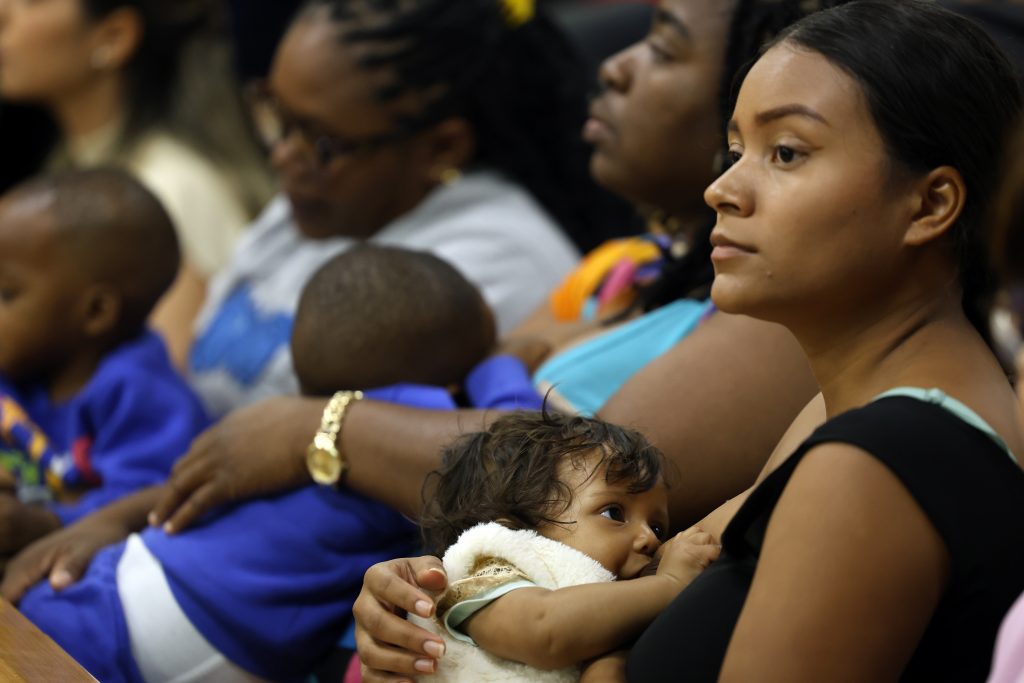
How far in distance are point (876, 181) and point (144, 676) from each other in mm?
1188

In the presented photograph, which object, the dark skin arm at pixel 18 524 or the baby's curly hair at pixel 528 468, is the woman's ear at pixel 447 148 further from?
the baby's curly hair at pixel 528 468

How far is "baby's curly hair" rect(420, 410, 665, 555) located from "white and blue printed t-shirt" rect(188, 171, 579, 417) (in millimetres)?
993

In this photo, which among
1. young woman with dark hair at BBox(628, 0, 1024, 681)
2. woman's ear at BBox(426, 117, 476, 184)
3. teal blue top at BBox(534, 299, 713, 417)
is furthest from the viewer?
woman's ear at BBox(426, 117, 476, 184)

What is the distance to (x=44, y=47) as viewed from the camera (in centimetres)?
356

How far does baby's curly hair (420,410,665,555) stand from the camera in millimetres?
1477

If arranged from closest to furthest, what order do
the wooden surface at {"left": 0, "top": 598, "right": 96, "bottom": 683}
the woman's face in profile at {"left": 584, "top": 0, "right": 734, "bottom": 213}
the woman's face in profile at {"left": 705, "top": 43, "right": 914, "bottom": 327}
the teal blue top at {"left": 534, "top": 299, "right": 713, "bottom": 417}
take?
1. the woman's face in profile at {"left": 705, "top": 43, "right": 914, "bottom": 327}
2. the wooden surface at {"left": 0, "top": 598, "right": 96, "bottom": 683}
3. the teal blue top at {"left": 534, "top": 299, "right": 713, "bottom": 417}
4. the woman's face in profile at {"left": 584, "top": 0, "right": 734, "bottom": 213}

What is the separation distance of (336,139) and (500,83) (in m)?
0.38

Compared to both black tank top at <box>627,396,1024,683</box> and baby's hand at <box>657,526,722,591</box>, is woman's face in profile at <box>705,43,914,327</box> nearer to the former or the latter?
black tank top at <box>627,396,1024,683</box>

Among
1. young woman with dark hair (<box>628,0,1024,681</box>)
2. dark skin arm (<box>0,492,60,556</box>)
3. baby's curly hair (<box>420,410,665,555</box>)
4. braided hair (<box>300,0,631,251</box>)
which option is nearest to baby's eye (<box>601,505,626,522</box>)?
baby's curly hair (<box>420,410,665,555</box>)

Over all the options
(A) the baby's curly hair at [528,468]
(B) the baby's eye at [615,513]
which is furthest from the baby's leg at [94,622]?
(B) the baby's eye at [615,513]

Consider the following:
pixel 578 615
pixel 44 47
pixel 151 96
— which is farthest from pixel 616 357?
pixel 44 47

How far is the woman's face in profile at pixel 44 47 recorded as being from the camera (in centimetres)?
353

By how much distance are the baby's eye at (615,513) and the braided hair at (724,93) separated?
51 centimetres

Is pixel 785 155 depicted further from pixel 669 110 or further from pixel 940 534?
pixel 669 110
